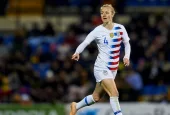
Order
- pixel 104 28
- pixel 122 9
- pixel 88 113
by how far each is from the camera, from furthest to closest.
Result: pixel 122 9 → pixel 88 113 → pixel 104 28

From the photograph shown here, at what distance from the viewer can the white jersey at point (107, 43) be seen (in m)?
14.0

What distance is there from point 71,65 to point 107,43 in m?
8.34

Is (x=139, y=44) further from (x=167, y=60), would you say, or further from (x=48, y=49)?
(x=48, y=49)

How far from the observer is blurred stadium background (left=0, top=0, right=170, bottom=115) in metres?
21.1

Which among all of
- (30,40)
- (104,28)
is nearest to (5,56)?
(30,40)

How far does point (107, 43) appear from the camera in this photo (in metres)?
14.0

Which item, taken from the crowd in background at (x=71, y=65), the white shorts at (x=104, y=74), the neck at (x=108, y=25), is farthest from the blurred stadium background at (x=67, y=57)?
the neck at (x=108, y=25)

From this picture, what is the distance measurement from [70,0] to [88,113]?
6.90m

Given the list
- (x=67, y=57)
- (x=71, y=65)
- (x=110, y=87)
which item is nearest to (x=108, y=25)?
(x=110, y=87)

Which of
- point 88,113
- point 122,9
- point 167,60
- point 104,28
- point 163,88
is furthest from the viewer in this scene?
point 122,9

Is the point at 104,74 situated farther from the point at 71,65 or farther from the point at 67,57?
the point at 67,57

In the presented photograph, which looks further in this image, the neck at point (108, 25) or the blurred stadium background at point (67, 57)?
the blurred stadium background at point (67, 57)

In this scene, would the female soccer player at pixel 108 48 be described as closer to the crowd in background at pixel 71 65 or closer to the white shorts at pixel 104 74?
the white shorts at pixel 104 74

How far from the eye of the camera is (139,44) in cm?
2295
